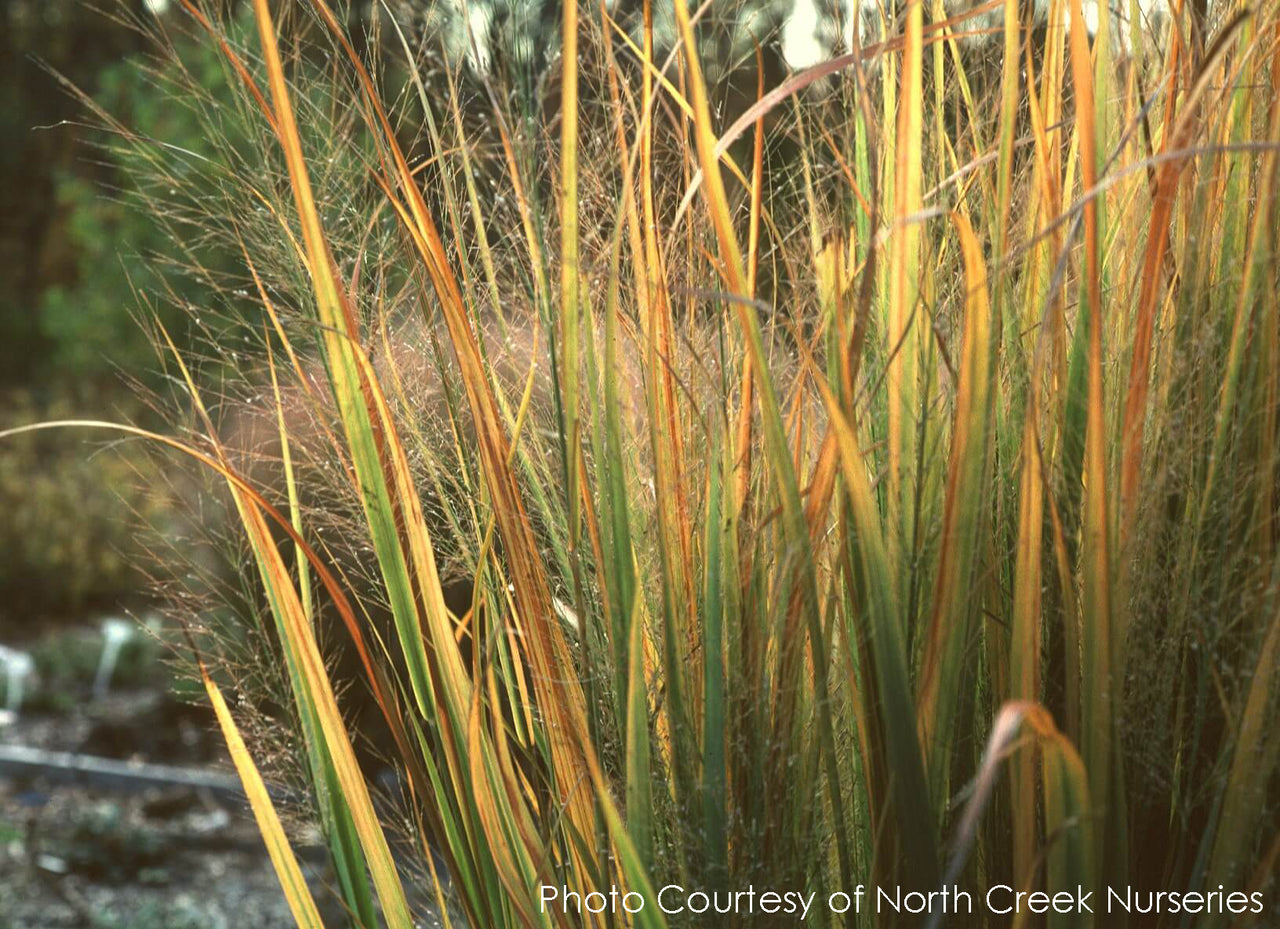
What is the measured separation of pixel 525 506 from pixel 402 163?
0.28 metres

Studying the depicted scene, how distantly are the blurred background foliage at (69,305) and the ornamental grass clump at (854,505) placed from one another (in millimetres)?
2660

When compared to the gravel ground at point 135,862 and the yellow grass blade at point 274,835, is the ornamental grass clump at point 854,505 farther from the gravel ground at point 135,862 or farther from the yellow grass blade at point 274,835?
the gravel ground at point 135,862

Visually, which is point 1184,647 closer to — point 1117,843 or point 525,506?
point 1117,843

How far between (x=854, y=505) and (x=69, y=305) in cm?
1125

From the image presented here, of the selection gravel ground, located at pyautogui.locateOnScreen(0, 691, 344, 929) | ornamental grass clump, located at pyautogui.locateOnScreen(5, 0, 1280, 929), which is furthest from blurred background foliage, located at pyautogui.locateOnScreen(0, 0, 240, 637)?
ornamental grass clump, located at pyautogui.locateOnScreen(5, 0, 1280, 929)

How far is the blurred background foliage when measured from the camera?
7316mm

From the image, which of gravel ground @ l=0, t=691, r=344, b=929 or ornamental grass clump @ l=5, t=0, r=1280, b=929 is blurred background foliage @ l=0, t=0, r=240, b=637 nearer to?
gravel ground @ l=0, t=691, r=344, b=929

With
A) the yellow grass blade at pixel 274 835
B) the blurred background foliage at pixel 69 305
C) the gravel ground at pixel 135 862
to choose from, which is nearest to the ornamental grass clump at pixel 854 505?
the yellow grass blade at pixel 274 835

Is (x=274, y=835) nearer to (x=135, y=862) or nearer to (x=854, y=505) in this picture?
(x=854, y=505)

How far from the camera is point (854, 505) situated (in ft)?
2.42

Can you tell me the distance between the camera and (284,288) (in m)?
1.03

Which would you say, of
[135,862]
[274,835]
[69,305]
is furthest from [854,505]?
[69,305]

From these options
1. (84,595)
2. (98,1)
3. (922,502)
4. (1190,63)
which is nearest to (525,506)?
(922,502)

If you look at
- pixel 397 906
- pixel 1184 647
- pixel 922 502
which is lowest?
pixel 397 906
